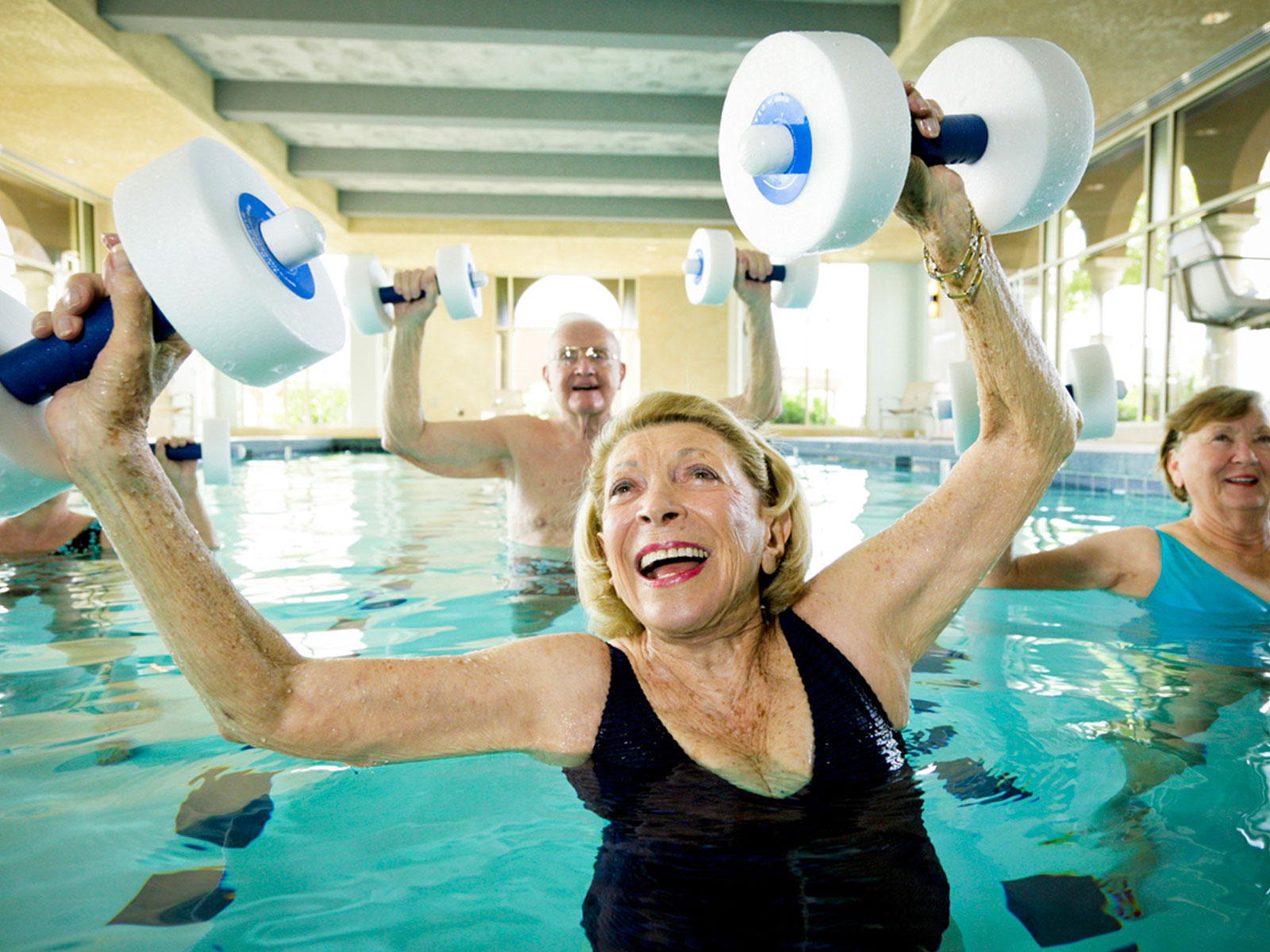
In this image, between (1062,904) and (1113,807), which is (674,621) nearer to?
(1062,904)

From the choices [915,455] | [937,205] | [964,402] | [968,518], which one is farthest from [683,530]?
[915,455]

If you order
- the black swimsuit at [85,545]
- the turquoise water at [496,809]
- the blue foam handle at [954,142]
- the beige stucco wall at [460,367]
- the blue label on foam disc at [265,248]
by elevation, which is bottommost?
the turquoise water at [496,809]

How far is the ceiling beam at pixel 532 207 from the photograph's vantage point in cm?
1476

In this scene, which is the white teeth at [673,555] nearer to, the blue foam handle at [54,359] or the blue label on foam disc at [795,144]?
the blue label on foam disc at [795,144]

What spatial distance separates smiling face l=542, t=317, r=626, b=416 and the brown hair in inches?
81.5

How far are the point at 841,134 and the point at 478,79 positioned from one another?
9876 millimetres

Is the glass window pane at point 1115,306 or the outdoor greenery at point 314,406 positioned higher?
the glass window pane at point 1115,306

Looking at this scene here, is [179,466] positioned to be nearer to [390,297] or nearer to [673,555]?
[390,297]

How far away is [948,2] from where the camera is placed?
23.2 feet

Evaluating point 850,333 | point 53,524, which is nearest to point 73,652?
point 53,524

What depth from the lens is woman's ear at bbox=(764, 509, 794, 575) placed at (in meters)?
1.82

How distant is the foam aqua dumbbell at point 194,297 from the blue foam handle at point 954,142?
32.4 inches

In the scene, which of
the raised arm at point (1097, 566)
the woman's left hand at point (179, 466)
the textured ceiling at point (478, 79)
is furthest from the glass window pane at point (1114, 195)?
the woman's left hand at point (179, 466)

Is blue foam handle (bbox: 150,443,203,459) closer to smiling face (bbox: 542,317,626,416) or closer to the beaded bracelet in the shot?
smiling face (bbox: 542,317,626,416)
